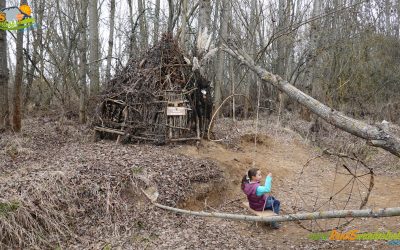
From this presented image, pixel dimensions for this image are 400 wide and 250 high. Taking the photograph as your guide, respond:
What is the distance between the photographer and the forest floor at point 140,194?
4562 mm

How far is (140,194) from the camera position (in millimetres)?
5551

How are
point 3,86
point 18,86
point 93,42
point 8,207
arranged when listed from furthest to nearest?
point 93,42
point 18,86
point 3,86
point 8,207

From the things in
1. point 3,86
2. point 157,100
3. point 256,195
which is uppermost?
point 3,86

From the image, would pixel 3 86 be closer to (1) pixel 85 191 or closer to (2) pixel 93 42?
(2) pixel 93 42

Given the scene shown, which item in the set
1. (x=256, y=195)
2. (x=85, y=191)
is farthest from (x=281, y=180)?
(x=85, y=191)

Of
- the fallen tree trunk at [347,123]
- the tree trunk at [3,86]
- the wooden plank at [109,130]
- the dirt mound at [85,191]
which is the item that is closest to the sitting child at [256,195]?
the dirt mound at [85,191]

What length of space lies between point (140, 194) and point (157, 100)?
282cm

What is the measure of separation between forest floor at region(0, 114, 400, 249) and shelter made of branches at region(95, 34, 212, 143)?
1.30 ft

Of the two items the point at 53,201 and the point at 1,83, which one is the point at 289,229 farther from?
the point at 1,83

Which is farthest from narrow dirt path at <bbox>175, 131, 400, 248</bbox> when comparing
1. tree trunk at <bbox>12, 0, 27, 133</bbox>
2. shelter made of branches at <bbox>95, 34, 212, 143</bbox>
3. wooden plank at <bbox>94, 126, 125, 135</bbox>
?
tree trunk at <bbox>12, 0, 27, 133</bbox>

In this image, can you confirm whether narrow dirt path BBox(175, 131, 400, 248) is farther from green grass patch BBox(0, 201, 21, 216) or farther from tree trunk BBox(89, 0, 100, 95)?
tree trunk BBox(89, 0, 100, 95)

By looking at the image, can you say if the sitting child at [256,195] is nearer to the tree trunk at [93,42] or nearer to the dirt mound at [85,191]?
the dirt mound at [85,191]

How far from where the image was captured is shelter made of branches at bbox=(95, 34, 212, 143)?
7836mm

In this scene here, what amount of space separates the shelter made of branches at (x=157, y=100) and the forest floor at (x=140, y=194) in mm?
395
